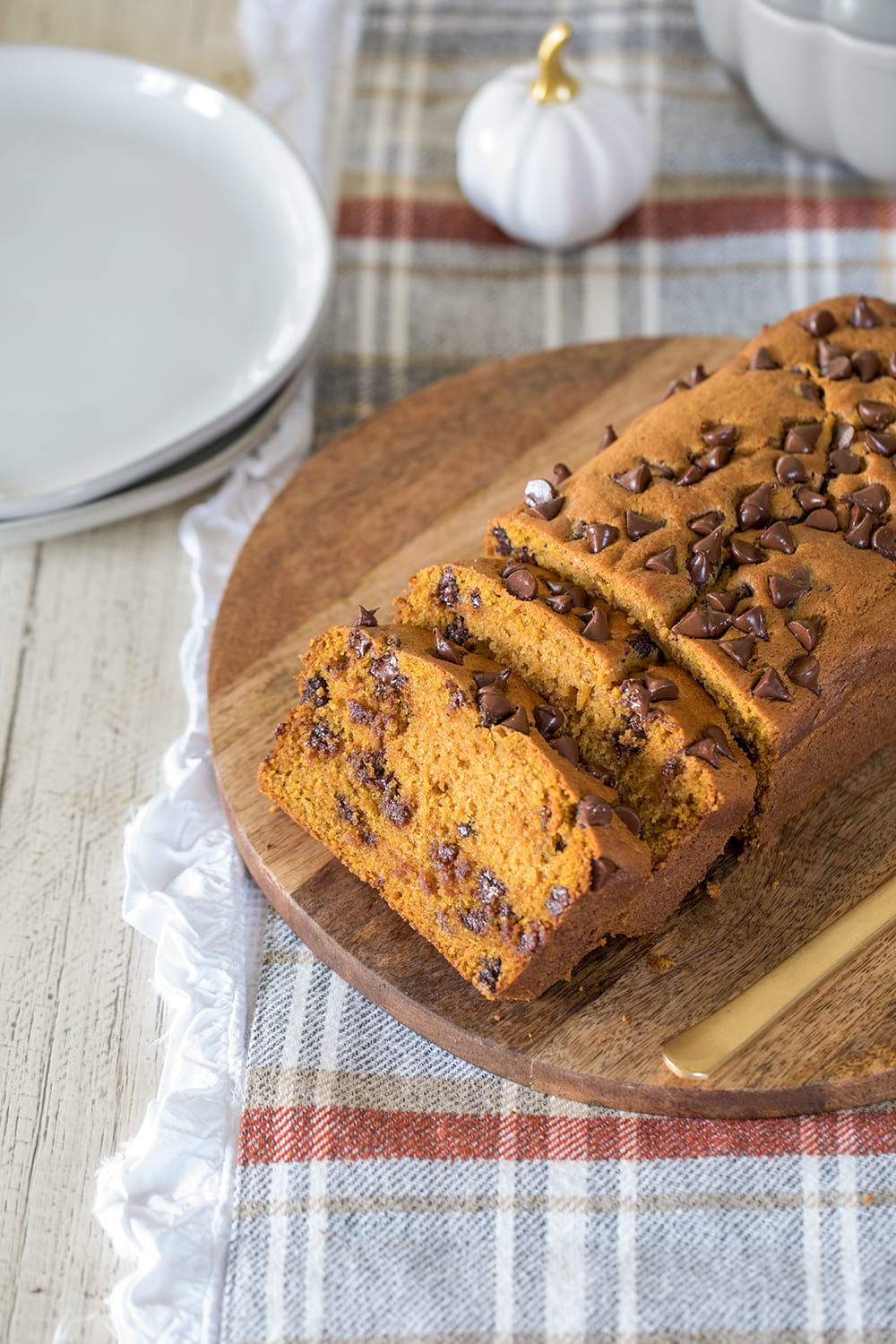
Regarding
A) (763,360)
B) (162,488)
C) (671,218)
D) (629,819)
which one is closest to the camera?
(629,819)

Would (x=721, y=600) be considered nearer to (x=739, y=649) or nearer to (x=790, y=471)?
(x=739, y=649)

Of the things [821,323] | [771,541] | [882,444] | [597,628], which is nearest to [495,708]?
[597,628]

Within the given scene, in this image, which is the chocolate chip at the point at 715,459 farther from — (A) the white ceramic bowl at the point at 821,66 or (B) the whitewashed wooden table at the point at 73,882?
(A) the white ceramic bowl at the point at 821,66

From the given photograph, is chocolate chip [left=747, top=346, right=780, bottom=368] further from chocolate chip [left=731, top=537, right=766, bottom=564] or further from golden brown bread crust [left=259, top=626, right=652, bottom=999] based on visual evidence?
golden brown bread crust [left=259, top=626, right=652, bottom=999]

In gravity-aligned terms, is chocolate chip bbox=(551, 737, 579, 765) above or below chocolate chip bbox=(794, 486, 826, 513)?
below

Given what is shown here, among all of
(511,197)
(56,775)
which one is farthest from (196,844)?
(511,197)

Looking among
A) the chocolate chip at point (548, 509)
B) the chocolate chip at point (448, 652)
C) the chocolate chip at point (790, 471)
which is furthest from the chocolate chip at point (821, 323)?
the chocolate chip at point (448, 652)

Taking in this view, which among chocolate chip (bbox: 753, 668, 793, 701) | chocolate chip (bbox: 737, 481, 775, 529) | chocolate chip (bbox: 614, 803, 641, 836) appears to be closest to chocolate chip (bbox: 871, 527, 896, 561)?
chocolate chip (bbox: 737, 481, 775, 529)
